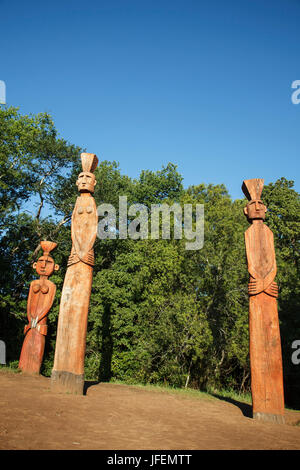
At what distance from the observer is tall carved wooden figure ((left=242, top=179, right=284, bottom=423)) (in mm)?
6312

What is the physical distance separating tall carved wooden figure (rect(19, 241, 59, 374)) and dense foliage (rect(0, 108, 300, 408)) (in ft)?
23.7

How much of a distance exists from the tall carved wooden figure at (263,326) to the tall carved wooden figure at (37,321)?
652 cm

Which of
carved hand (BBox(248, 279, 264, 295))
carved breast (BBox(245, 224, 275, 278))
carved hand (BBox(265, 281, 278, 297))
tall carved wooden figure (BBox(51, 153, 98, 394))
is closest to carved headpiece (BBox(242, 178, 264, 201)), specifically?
carved breast (BBox(245, 224, 275, 278))

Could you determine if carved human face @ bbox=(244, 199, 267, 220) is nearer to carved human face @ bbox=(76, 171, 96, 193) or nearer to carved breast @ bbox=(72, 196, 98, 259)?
carved breast @ bbox=(72, 196, 98, 259)

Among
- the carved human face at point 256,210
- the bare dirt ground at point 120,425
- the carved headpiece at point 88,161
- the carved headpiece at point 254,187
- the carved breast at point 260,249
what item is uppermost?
the carved headpiece at point 88,161

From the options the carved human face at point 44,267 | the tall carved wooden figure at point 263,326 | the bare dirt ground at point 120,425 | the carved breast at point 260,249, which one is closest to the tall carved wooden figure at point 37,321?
the carved human face at point 44,267

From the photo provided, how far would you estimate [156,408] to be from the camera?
21.7 feet

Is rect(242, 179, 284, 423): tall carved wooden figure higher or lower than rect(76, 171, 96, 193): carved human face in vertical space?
lower

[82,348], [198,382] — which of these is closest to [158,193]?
[198,382]

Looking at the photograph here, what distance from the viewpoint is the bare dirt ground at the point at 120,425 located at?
3.85 meters

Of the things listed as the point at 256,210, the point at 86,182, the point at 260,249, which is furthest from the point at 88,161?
the point at 260,249

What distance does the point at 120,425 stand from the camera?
480 cm

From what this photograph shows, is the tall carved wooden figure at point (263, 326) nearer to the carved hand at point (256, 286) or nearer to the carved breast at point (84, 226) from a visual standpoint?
the carved hand at point (256, 286)
